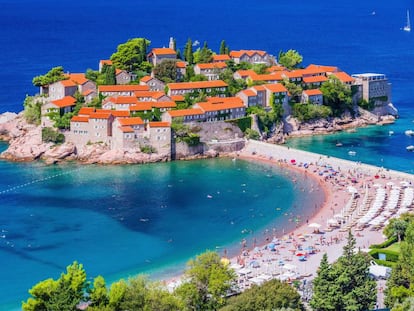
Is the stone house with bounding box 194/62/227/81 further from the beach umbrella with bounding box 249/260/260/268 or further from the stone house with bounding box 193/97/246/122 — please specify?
the beach umbrella with bounding box 249/260/260/268

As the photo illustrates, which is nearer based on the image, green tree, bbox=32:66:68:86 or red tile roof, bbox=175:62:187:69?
green tree, bbox=32:66:68:86

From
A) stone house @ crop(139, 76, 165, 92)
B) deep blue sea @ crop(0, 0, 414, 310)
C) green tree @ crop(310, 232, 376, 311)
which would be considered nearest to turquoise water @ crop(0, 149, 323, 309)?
deep blue sea @ crop(0, 0, 414, 310)

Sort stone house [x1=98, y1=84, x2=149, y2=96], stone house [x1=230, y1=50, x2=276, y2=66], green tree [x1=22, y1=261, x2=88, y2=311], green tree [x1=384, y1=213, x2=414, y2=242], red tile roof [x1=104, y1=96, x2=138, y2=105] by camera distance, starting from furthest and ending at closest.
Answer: stone house [x1=230, y1=50, x2=276, y2=66] < stone house [x1=98, y1=84, x2=149, y2=96] < red tile roof [x1=104, y1=96, x2=138, y2=105] < green tree [x1=384, y1=213, x2=414, y2=242] < green tree [x1=22, y1=261, x2=88, y2=311]

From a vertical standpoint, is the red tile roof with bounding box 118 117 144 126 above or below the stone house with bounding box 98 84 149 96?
below

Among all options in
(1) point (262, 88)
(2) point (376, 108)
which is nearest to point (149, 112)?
(1) point (262, 88)

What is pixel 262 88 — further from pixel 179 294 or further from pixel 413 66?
pixel 413 66

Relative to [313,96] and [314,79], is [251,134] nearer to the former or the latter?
[313,96]

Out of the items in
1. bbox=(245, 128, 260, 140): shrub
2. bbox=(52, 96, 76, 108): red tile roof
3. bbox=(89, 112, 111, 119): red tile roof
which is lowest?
bbox=(245, 128, 260, 140): shrub
